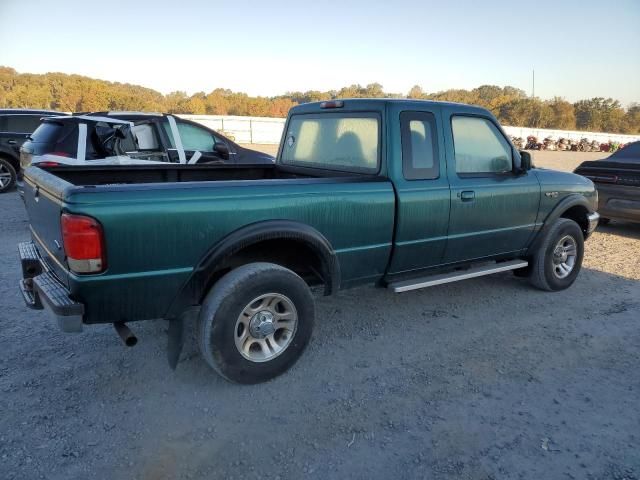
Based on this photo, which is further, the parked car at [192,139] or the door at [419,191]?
the parked car at [192,139]

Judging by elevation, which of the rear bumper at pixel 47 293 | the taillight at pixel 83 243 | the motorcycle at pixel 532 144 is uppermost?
the motorcycle at pixel 532 144

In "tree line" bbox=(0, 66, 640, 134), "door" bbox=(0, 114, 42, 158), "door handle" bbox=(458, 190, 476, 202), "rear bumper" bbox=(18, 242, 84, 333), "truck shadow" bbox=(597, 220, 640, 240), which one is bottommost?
"truck shadow" bbox=(597, 220, 640, 240)

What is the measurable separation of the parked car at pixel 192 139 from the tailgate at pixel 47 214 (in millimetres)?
4139

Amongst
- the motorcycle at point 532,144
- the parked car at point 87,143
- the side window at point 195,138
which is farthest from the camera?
the motorcycle at point 532,144

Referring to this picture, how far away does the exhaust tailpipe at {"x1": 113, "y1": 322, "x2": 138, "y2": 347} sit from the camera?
2756 millimetres

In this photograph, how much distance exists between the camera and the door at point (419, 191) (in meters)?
3.77

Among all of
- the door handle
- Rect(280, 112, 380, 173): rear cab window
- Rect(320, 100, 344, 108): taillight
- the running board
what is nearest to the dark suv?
Rect(280, 112, 380, 173): rear cab window

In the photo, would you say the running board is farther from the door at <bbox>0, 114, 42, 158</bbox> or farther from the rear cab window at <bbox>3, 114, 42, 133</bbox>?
the rear cab window at <bbox>3, 114, 42, 133</bbox>

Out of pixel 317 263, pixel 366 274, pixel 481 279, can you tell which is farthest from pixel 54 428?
pixel 481 279

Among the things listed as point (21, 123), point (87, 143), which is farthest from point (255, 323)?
point (21, 123)

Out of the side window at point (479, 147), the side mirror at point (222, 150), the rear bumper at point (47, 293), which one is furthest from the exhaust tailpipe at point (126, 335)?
the side mirror at point (222, 150)

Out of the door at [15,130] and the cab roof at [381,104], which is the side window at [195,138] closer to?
the cab roof at [381,104]

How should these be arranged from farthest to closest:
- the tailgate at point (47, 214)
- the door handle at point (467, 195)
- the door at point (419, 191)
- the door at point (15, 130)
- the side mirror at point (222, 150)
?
the door at point (15, 130) < the side mirror at point (222, 150) < the door handle at point (467, 195) < the door at point (419, 191) < the tailgate at point (47, 214)

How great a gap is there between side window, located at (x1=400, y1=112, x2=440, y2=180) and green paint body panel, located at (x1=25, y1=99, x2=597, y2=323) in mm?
56
